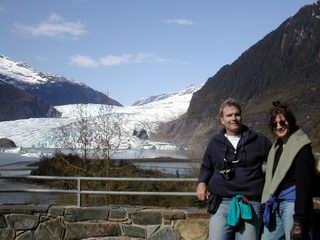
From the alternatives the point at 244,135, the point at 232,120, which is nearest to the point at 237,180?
the point at 244,135

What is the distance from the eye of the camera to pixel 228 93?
19812 centimetres

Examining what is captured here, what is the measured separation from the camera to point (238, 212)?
4.02 meters

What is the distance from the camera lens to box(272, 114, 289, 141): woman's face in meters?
3.97

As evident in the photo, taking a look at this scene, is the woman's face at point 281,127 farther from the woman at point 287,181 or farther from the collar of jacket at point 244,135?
the collar of jacket at point 244,135

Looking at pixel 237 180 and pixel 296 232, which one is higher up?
pixel 237 180

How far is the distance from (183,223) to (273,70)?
637 ft

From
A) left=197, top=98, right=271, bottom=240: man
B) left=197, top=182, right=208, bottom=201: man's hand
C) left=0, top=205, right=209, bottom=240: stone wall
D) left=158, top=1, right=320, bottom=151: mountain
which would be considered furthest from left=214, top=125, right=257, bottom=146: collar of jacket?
left=158, top=1, right=320, bottom=151: mountain

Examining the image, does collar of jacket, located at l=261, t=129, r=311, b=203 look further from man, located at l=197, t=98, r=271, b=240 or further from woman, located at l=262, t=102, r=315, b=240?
man, located at l=197, t=98, r=271, b=240

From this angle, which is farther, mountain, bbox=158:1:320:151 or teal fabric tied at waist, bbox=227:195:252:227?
mountain, bbox=158:1:320:151

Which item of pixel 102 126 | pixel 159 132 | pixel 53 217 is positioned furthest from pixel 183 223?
pixel 159 132

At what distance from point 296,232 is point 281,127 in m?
0.79

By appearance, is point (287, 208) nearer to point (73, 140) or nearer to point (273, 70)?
point (73, 140)

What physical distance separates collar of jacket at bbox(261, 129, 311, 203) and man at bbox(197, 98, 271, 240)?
0.44 feet

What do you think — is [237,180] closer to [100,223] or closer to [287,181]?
[287,181]
